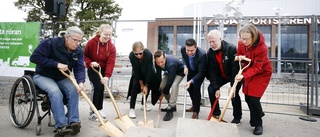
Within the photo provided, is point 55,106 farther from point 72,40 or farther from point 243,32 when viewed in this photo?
point 243,32

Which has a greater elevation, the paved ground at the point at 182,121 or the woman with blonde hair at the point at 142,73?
the woman with blonde hair at the point at 142,73

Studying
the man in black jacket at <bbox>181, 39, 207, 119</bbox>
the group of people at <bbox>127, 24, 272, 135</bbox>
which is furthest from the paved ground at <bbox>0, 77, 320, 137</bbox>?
the man in black jacket at <bbox>181, 39, 207, 119</bbox>

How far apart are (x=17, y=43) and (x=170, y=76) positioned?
460cm

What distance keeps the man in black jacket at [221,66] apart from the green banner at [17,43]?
14.9 feet

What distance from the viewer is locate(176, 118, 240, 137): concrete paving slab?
223 centimetres

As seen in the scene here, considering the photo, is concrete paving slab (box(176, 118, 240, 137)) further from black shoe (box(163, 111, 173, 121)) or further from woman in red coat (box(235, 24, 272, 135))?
black shoe (box(163, 111, 173, 121))

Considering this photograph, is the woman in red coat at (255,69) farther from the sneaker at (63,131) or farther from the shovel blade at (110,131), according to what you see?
the sneaker at (63,131)

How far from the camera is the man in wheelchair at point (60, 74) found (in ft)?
8.52

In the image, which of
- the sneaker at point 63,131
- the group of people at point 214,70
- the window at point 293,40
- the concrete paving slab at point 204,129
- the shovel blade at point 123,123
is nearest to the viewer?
the concrete paving slab at point 204,129

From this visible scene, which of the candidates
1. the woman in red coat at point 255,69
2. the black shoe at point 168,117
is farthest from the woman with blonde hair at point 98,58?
the woman in red coat at point 255,69

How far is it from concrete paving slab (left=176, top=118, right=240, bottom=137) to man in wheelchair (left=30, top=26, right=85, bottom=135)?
4.11ft

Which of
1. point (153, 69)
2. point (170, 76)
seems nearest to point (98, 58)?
point (153, 69)

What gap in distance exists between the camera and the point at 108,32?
3.35 m

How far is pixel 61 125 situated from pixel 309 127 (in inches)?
135
